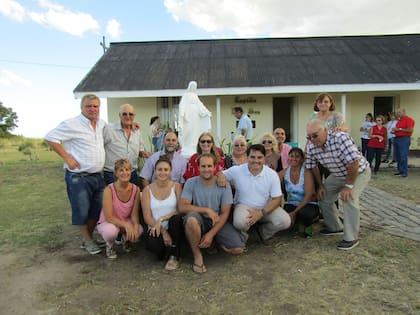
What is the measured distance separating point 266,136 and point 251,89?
6.12 meters

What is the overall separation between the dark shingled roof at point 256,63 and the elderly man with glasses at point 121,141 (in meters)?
6.65

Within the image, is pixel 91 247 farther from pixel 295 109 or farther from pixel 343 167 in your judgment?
pixel 295 109

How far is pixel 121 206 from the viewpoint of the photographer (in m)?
3.66

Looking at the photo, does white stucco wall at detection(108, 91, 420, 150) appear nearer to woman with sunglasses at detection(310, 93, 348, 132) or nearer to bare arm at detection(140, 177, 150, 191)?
woman with sunglasses at detection(310, 93, 348, 132)

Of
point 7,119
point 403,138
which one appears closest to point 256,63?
point 403,138

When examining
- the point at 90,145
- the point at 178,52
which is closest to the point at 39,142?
the point at 178,52

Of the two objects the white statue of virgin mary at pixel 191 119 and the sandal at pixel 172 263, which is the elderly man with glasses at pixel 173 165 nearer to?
the sandal at pixel 172 263

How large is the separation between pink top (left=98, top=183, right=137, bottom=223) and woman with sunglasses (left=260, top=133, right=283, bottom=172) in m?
1.91

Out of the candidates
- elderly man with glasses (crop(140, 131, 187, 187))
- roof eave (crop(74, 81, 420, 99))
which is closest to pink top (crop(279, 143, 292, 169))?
elderly man with glasses (crop(140, 131, 187, 187))

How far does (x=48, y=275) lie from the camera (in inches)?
132

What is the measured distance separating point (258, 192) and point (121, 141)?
1.78 m

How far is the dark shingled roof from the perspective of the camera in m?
10.7

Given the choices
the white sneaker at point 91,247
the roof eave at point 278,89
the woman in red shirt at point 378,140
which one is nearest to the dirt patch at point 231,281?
the white sneaker at point 91,247

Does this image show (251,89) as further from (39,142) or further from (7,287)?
(39,142)
